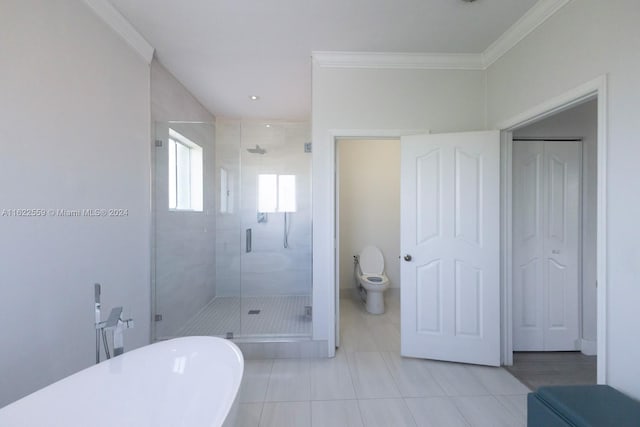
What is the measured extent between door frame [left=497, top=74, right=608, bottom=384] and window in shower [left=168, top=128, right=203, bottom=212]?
10.4 ft

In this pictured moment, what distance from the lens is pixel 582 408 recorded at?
1.19 metres

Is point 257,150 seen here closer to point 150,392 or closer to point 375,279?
point 375,279

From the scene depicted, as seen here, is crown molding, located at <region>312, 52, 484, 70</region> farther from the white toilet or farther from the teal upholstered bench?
the teal upholstered bench

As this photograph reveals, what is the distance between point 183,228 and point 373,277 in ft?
8.18

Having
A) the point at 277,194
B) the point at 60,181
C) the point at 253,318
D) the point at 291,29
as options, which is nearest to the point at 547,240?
the point at 277,194

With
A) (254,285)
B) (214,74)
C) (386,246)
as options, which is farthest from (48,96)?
(386,246)

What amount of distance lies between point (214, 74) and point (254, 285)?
245 centimetres

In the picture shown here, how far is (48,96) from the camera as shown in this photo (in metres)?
1.49

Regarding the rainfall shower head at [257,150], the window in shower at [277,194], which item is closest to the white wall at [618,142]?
the window in shower at [277,194]

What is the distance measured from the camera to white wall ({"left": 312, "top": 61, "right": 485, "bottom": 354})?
2.48m

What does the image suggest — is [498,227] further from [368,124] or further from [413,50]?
[413,50]

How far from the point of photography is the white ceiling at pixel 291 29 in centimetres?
187

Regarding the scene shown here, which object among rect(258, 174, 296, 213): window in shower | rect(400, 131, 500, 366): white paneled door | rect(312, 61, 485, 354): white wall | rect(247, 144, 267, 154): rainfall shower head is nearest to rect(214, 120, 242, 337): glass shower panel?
rect(247, 144, 267, 154): rainfall shower head

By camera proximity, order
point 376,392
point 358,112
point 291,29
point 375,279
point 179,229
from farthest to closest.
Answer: point 375,279
point 179,229
point 358,112
point 291,29
point 376,392
